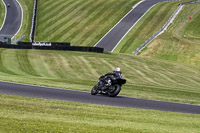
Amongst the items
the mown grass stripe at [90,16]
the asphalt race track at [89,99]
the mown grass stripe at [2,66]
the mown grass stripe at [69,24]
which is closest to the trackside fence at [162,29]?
the mown grass stripe at [90,16]

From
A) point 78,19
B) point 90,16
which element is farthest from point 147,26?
point 78,19

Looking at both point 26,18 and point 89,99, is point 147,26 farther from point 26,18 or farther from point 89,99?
point 89,99

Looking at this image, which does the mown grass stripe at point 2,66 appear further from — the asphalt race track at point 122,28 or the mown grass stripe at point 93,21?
the mown grass stripe at point 93,21

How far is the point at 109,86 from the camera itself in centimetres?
2156

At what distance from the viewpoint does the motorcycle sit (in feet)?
69.1

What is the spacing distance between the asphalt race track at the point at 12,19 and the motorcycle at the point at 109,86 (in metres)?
56.2

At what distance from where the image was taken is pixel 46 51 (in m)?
52.0

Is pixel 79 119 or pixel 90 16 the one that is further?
pixel 90 16

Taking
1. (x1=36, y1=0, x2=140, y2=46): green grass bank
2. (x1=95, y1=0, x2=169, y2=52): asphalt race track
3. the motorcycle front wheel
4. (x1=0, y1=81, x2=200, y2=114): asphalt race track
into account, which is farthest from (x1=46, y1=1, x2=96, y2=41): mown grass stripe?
(x1=0, y1=81, x2=200, y2=114): asphalt race track

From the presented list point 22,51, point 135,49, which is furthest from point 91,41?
point 22,51

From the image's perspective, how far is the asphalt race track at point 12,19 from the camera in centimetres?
7775

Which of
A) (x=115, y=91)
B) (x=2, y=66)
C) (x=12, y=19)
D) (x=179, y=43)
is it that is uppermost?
(x=115, y=91)

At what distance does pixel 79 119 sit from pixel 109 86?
8570 mm

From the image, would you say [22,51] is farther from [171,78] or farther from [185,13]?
[185,13]
